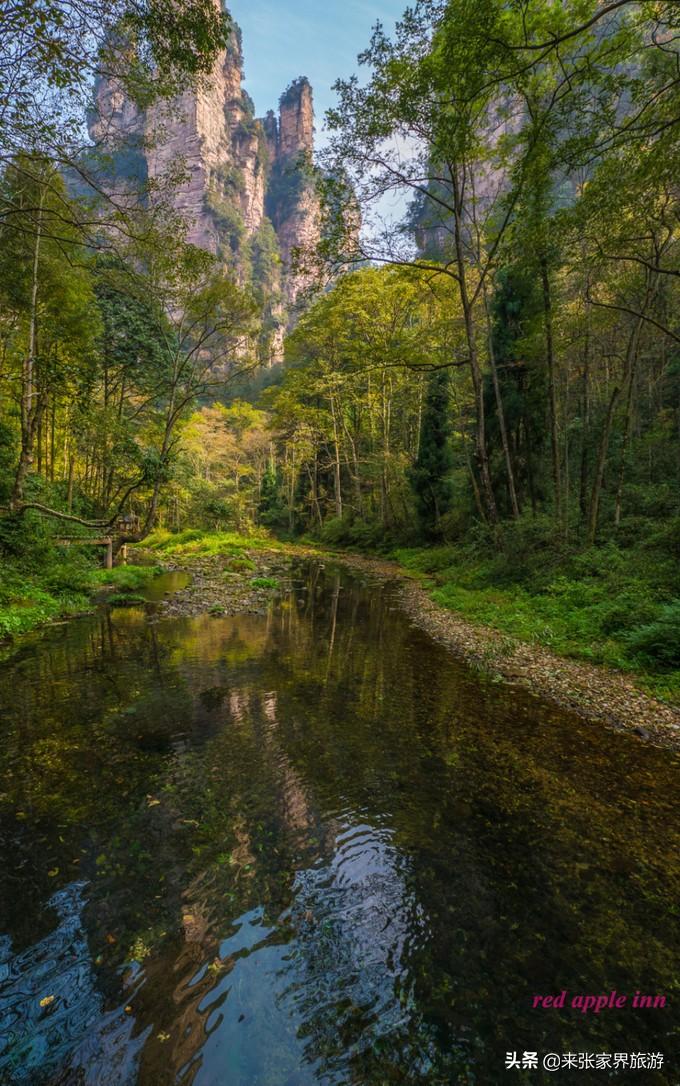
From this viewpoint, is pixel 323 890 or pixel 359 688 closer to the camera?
pixel 323 890

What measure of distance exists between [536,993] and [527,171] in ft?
47.0

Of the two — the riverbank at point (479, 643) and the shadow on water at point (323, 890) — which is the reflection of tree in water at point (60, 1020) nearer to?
the shadow on water at point (323, 890)

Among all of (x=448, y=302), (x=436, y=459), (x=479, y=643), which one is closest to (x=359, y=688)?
(x=479, y=643)

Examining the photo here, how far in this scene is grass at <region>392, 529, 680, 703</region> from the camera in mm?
7070

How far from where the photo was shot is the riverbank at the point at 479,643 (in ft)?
19.4

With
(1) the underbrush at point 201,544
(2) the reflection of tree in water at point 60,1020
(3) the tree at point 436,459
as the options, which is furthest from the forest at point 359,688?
(1) the underbrush at point 201,544

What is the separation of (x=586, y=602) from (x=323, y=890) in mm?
8903

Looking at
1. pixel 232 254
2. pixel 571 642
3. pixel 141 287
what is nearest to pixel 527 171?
pixel 141 287

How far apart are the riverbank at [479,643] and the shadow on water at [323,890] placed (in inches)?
28.0

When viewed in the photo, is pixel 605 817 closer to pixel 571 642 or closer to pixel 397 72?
pixel 571 642

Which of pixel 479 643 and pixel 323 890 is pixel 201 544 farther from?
pixel 323 890

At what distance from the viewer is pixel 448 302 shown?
21.2 metres

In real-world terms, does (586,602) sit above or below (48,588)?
above

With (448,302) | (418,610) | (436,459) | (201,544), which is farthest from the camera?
(201,544)
